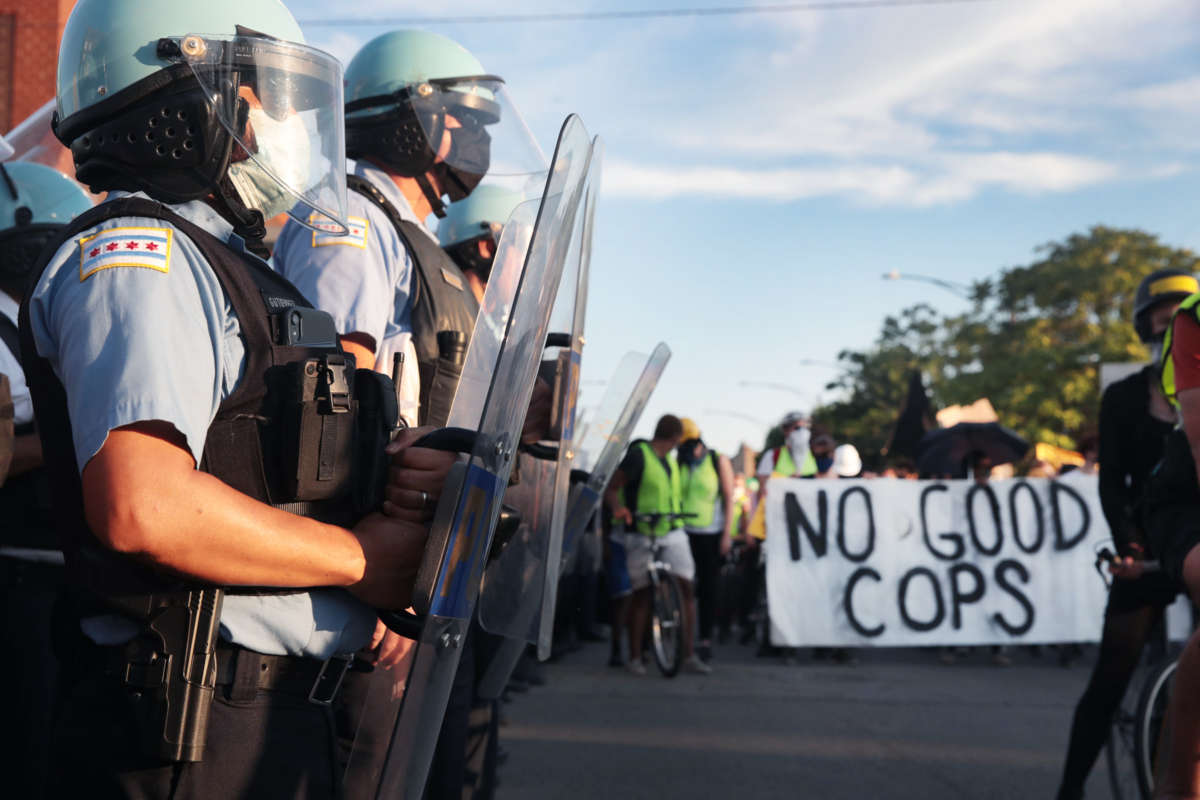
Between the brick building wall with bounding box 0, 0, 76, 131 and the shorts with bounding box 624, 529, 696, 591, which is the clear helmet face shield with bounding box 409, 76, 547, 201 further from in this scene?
the brick building wall with bounding box 0, 0, 76, 131

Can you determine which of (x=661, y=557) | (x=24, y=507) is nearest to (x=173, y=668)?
(x=24, y=507)

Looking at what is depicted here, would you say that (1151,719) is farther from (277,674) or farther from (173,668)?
(173,668)

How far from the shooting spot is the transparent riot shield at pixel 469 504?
1.70 metres

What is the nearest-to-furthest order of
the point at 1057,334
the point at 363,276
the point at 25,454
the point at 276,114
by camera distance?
the point at 276,114 → the point at 363,276 → the point at 25,454 → the point at 1057,334

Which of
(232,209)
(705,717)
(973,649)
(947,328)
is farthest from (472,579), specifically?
(947,328)

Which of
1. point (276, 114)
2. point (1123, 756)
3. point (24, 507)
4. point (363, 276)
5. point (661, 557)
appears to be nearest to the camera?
point (276, 114)

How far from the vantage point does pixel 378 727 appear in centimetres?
185

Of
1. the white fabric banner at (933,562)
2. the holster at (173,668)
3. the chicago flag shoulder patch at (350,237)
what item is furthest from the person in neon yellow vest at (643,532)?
the holster at (173,668)

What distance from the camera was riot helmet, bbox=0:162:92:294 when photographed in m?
3.70

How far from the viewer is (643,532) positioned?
1049cm

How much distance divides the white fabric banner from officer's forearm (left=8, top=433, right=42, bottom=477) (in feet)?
27.6

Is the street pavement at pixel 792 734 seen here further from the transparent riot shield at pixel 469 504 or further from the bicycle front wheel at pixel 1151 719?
the transparent riot shield at pixel 469 504

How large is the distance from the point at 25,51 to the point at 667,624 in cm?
1183

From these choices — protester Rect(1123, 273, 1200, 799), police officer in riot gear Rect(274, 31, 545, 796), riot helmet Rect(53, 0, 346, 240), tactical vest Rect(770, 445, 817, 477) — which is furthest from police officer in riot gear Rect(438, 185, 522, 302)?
tactical vest Rect(770, 445, 817, 477)
